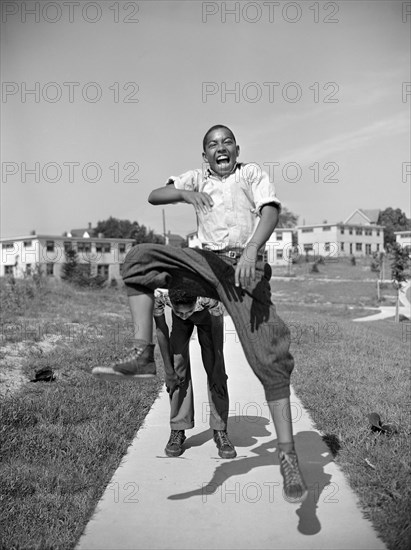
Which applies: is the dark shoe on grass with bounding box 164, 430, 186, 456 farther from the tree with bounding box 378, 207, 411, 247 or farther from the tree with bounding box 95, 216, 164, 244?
the tree with bounding box 378, 207, 411, 247

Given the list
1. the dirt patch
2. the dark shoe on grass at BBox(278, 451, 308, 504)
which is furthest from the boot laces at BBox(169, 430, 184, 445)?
the dirt patch

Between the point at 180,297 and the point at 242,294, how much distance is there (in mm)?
657

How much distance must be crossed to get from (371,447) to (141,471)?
1791 millimetres

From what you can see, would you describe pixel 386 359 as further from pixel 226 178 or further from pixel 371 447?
pixel 226 178

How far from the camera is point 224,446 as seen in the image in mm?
4668

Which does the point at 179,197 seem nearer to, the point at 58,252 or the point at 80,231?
the point at 58,252

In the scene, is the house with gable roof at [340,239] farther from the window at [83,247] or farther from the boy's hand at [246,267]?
the boy's hand at [246,267]

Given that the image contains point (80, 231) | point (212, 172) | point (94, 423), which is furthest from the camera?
point (80, 231)

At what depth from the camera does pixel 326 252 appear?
91.3 metres

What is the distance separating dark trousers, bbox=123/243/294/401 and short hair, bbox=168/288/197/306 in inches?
9.5

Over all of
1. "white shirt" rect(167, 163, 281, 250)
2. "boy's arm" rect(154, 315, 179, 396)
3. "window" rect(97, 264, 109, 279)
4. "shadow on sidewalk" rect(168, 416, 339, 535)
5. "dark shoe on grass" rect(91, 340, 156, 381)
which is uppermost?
"white shirt" rect(167, 163, 281, 250)

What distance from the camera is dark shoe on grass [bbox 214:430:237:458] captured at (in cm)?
462

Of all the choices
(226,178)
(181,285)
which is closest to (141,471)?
(181,285)

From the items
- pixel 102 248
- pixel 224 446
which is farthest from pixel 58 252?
pixel 224 446
